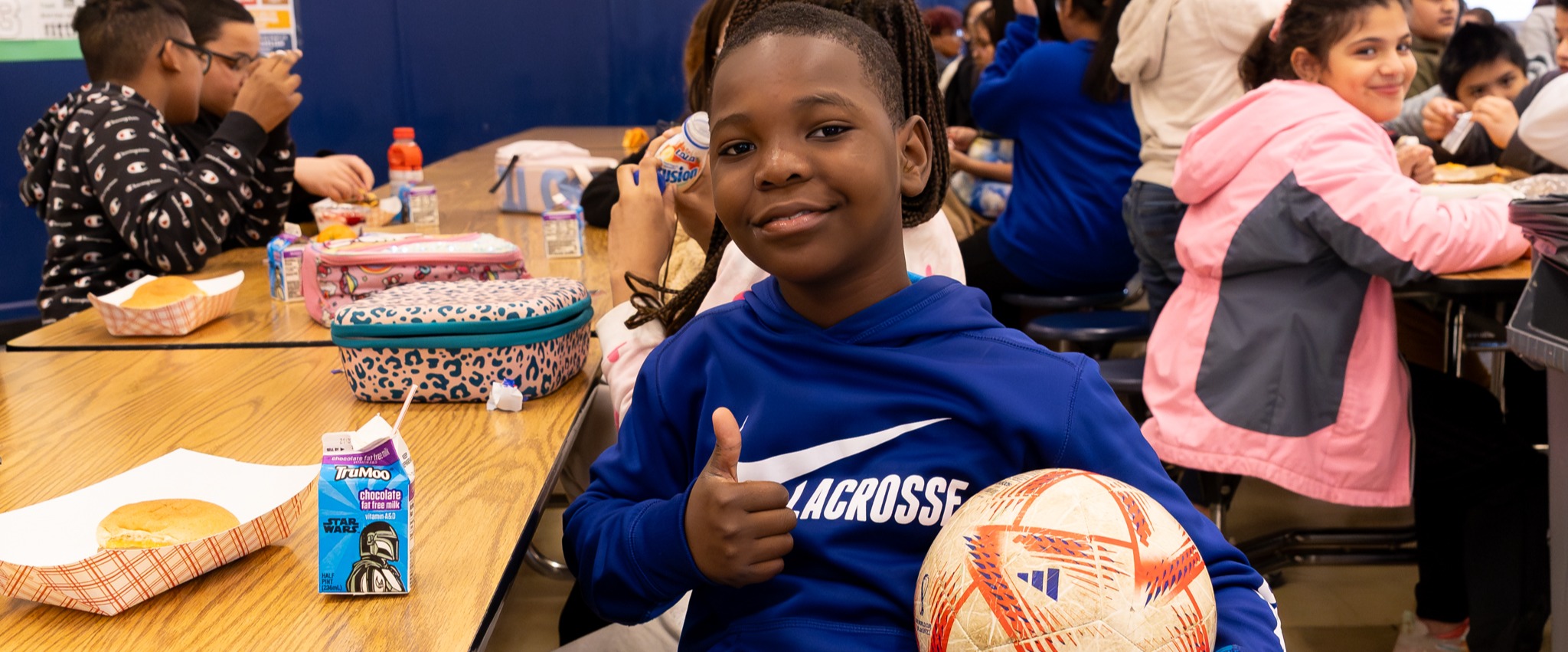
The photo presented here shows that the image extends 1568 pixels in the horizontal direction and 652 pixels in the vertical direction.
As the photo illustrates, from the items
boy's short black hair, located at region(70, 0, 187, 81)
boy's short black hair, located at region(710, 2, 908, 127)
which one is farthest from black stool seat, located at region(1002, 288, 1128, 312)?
boy's short black hair, located at region(710, 2, 908, 127)

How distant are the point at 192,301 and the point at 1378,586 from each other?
2899mm

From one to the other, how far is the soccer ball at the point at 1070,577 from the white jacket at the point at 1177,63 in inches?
96.0

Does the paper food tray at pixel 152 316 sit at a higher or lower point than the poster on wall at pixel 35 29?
lower

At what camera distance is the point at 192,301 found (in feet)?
7.41

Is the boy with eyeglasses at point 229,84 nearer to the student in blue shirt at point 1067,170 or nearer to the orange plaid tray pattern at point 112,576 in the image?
the student in blue shirt at point 1067,170

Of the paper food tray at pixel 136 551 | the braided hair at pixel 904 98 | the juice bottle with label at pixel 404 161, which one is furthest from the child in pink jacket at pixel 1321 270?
the juice bottle with label at pixel 404 161

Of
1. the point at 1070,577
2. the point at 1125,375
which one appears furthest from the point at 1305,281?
the point at 1070,577

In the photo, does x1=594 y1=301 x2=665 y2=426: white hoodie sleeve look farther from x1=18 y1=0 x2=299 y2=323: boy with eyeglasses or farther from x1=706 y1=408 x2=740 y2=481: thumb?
x1=18 y1=0 x2=299 y2=323: boy with eyeglasses

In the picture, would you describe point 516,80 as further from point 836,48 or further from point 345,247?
point 836,48

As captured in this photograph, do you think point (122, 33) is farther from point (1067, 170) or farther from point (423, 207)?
point (1067, 170)

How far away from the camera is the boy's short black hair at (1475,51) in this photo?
4.22 m

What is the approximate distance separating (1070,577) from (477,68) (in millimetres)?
8309

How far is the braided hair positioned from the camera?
1.76m

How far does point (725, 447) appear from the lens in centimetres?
107
